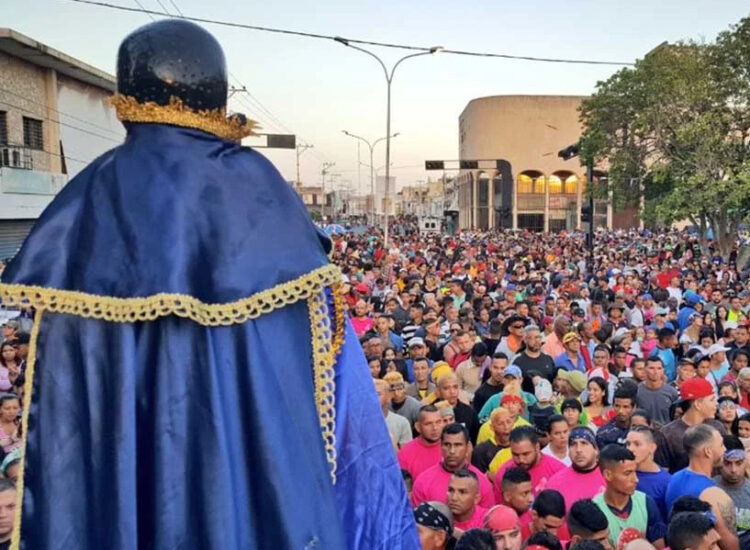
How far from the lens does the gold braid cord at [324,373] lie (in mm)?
1569

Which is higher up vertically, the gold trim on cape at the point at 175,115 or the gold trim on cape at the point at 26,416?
the gold trim on cape at the point at 175,115

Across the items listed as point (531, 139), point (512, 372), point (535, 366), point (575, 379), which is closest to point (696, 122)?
point (535, 366)

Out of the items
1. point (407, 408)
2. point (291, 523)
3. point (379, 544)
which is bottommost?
point (407, 408)

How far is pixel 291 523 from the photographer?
1.46m

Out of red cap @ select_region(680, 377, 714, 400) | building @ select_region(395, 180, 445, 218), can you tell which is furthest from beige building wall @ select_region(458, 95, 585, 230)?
red cap @ select_region(680, 377, 714, 400)

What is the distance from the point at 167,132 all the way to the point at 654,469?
14.8 feet

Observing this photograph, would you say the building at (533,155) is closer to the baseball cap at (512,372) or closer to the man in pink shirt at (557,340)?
the man in pink shirt at (557,340)

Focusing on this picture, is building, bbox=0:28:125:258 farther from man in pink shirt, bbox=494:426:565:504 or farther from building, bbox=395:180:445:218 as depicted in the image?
building, bbox=395:180:445:218

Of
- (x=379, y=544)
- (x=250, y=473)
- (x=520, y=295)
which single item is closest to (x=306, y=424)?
(x=250, y=473)

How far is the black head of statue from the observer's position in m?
1.63

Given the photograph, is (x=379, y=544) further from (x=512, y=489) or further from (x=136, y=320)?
(x=512, y=489)

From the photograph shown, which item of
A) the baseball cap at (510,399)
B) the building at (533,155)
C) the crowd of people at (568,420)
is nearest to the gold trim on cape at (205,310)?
the crowd of people at (568,420)

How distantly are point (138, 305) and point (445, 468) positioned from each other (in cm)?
412

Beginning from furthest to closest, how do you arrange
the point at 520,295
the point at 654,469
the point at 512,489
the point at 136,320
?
Answer: the point at 520,295, the point at 654,469, the point at 512,489, the point at 136,320
